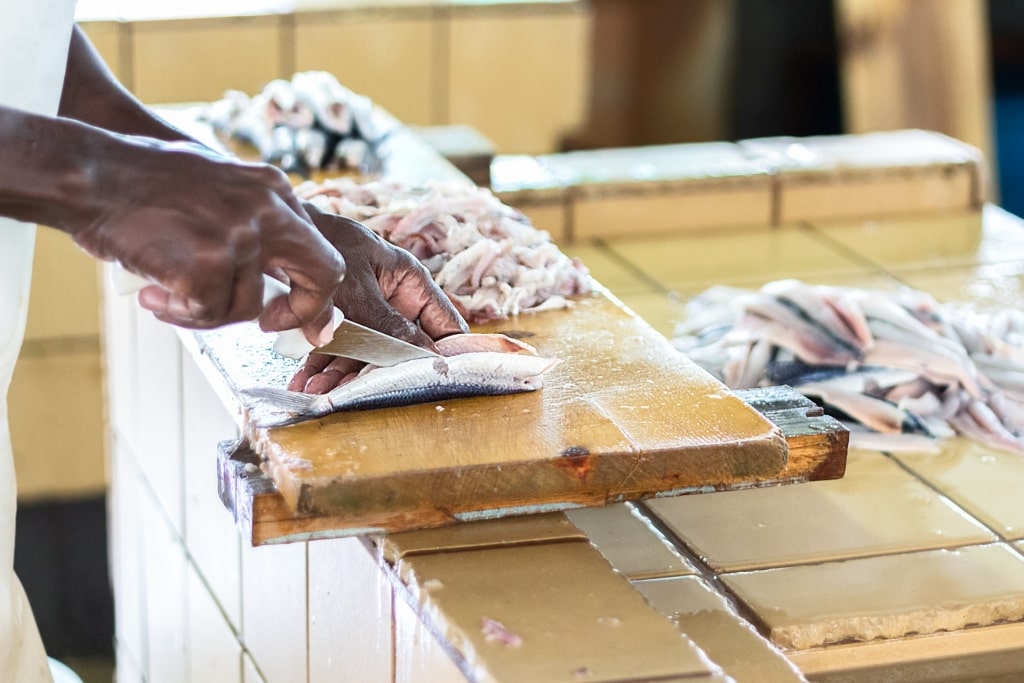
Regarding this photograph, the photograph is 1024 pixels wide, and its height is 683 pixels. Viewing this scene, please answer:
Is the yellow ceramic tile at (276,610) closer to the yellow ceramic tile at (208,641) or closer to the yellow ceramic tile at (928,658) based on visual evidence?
the yellow ceramic tile at (208,641)

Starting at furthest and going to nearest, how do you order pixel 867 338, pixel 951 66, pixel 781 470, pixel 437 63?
pixel 951 66 → pixel 437 63 → pixel 867 338 → pixel 781 470

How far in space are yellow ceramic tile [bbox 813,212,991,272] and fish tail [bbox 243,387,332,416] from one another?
1.77m

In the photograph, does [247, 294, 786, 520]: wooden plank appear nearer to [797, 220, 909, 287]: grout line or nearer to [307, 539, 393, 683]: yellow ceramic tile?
[307, 539, 393, 683]: yellow ceramic tile

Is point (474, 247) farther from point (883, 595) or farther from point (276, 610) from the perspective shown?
point (883, 595)

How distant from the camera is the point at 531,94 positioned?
4.82 metres

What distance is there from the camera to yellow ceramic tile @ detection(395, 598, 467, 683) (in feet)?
4.39

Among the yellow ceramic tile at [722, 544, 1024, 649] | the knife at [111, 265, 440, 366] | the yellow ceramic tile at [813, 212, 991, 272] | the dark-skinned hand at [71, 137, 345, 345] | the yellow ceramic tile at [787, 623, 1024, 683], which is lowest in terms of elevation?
the yellow ceramic tile at [787, 623, 1024, 683]

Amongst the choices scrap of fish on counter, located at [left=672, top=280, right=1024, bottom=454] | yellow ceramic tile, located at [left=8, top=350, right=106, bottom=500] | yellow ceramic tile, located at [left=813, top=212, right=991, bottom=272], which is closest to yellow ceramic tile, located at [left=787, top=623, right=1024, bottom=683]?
scrap of fish on counter, located at [left=672, top=280, right=1024, bottom=454]

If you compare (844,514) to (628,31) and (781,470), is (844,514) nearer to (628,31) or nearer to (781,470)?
(781,470)

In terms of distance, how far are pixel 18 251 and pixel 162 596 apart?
124 centimetres

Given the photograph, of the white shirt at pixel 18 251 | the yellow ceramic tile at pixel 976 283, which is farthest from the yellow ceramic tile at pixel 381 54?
the white shirt at pixel 18 251

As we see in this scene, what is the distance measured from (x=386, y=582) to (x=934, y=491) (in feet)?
2.91

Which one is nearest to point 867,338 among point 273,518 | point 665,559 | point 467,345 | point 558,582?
point 665,559

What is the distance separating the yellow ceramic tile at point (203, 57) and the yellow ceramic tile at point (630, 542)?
8.94 ft
